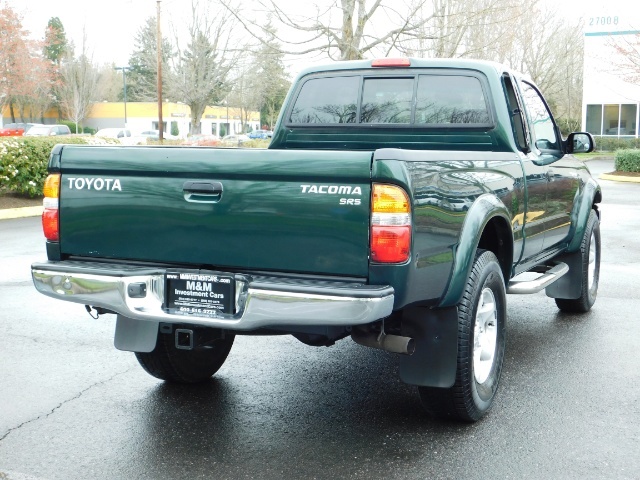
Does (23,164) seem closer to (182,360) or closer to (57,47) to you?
(182,360)

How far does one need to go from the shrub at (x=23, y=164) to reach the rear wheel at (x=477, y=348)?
13.6m

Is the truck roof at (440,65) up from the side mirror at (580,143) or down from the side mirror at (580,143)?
up

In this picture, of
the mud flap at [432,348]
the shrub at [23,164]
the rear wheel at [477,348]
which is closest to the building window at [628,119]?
the shrub at [23,164]

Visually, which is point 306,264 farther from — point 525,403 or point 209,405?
point 525,403

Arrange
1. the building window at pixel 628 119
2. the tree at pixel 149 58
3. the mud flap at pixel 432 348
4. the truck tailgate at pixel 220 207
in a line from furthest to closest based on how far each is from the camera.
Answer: the tree at pixel 149 58 < the building window at pixel 628 119 < the mud flap at pixel 432 348 < the truck tailgate at pixel 220 207

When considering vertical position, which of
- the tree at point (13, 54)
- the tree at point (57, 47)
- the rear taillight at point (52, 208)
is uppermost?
the tree at point (57, 47)

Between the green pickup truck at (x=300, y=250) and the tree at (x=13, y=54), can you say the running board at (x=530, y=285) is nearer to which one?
the green pickup truck at (x=300, y=250)

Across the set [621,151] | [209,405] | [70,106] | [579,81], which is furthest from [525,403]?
[70,106]

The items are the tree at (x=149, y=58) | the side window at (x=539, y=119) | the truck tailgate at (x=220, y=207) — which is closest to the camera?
the truck tailgate at (x=220, y=207)

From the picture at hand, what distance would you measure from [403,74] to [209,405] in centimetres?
262

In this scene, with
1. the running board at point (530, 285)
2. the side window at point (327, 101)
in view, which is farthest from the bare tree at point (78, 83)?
the running board at point (530, 285)

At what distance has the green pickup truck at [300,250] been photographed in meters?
3.54

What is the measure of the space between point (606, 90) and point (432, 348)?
4538 centimetres

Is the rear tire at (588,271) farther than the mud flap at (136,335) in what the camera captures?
Yes
